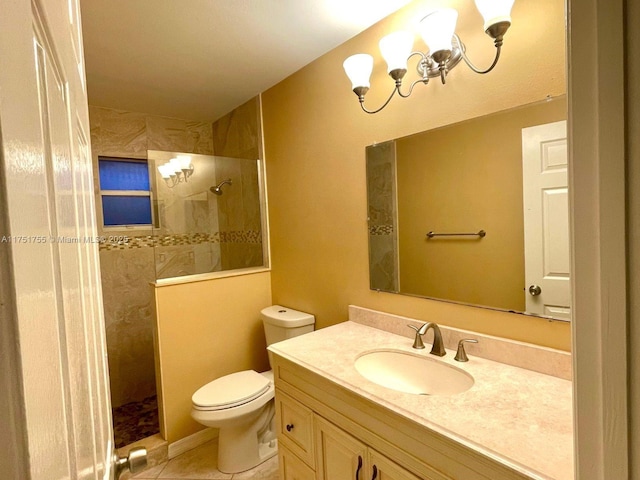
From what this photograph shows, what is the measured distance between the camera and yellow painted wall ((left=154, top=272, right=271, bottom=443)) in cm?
208

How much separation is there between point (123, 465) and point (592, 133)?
1000mm

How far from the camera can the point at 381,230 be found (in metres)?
1.71

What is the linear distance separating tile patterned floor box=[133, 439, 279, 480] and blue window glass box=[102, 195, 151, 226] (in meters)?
1.83

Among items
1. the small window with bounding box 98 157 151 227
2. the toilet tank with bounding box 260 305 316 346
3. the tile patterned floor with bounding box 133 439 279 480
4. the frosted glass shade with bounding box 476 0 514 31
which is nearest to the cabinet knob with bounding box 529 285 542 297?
the frosted glass shade with bounding box 476 0 514 31

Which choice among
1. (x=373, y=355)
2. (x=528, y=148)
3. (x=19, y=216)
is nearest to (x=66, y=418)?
(x=19, y=216)

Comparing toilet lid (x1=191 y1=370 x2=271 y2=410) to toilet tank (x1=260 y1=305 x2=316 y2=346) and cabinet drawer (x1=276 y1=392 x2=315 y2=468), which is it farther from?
cabinet drawer (x1=276 y1=392 x2=315 y2=468)

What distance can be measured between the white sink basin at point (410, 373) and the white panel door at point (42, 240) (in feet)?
3.54

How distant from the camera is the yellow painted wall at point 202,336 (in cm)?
208

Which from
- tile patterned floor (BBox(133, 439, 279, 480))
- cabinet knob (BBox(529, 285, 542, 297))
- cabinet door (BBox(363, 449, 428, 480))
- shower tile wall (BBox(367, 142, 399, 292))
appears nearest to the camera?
cabinet door (BBox(363, 449, 428, 480))

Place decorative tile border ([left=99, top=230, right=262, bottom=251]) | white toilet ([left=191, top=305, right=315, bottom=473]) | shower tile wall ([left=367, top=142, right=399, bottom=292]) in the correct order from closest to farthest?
shower tile wall ([left=367, top=142, right=399, bottom=292]) < white toilet ([left=191, top=305, right=315, bottom=473]) < decorative tile border ([left=99, top=230, right=262, bottom=251])

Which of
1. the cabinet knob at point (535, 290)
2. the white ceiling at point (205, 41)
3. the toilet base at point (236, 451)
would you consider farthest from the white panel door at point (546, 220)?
the toilet base at point (236, 451)

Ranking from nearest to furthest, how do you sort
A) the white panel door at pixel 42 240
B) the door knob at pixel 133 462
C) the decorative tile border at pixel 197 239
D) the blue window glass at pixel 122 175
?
the white panel door at pixel 42 240 → the door knob at pixel 133 462 → the decorative tile border at pixel 197 239 → the blue window glass at pixel 122 175

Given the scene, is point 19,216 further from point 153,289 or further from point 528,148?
point 153,289

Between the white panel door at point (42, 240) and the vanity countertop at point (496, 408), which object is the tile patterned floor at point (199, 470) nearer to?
the vanity countertop at point (496, 408)
